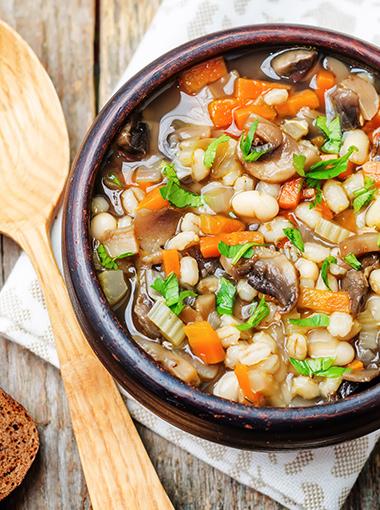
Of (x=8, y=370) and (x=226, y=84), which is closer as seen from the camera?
(x=226, y=84)

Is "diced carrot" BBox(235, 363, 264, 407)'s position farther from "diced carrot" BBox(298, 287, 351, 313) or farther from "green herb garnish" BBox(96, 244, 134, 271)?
"green herb garnish" BBox(96, 244, 134, 271)

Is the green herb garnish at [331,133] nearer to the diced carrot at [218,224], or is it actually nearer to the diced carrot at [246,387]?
the diced carrot at [218,224]

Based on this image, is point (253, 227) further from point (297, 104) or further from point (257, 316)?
point (297, 104)

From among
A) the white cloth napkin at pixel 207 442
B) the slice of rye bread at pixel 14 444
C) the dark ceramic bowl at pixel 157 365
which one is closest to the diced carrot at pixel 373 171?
the dark ceramic bowl at pixel 157 365

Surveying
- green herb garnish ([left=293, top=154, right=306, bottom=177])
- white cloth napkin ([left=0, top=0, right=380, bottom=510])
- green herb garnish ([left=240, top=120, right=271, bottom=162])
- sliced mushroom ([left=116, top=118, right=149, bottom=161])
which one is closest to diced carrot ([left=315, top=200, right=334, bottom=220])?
green herb garnish ([left=293, top=154, right=306, bottom=177])

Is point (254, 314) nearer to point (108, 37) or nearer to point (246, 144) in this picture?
point (246, 144)

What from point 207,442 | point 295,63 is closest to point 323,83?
point 295,63

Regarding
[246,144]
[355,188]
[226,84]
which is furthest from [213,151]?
[355,188]
